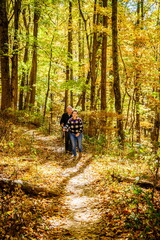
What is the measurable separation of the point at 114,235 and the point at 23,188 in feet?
7.47

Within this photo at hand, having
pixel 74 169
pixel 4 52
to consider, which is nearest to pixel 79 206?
pixel 74 169

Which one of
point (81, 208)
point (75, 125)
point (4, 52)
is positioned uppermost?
point (4, 52)

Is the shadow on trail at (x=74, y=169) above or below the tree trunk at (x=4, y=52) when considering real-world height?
below

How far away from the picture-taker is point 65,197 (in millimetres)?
5051

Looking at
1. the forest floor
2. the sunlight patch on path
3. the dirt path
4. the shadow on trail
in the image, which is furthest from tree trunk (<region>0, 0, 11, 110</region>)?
the sunlight patch on path

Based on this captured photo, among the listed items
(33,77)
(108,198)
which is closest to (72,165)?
(108,198)

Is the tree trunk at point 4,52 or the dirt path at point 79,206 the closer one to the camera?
the dirt path at point 79,206

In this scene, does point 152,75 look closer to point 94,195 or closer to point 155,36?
point 155,36

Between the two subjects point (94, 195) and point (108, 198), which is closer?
point (108, 198)

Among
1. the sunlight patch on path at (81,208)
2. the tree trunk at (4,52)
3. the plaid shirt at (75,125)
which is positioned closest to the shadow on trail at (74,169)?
the sunlight patch on path at (81,208)

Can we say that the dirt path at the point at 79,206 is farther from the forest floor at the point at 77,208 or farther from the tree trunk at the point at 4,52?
the tree trunk at the point at 4,52

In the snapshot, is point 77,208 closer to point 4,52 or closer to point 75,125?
point 75,125

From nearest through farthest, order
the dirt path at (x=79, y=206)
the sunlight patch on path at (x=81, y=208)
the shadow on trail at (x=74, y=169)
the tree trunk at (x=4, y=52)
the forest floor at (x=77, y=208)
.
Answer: the forest floor at (x=77, y=208)
the dirt path at (x=79, y=206)
the sunlight patch on path at (x=81, y=208)
the shadow on trail at (x=74, y=169)
the tree trunk at (x=4, y=52)

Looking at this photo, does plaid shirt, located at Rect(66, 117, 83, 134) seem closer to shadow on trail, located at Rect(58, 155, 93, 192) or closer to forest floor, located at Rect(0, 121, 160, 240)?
shadow on trail, located at Rect(58, 155, 93, 192)
